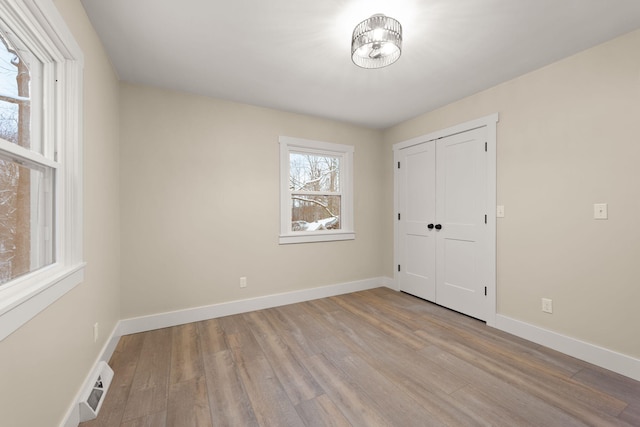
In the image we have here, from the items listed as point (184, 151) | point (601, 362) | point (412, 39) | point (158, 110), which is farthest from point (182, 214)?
point (601, 362)

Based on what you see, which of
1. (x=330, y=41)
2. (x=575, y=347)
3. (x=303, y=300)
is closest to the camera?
(x=330, y=41)

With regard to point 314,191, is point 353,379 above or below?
below

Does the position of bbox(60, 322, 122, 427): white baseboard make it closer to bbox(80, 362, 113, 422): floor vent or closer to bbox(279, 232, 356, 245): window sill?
bbox(80, 362, 113, 422): floor vent

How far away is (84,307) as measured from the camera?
1.64 metres

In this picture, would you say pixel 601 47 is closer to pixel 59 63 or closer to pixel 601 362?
pixel 601 362

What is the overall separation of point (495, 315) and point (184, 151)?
369 centimetres

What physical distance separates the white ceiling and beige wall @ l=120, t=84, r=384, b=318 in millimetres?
310

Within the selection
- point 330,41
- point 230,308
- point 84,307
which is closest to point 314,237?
point 230,308

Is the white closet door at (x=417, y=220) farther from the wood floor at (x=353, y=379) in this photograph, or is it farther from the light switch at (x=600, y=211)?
the light switch at (x=600, y=211)

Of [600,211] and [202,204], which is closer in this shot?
[600,211]

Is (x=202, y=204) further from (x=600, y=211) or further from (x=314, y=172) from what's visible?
(x=600, y=211)

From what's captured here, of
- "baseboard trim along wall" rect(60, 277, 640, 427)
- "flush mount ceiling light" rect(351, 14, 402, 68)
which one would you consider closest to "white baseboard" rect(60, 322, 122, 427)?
"baseboard trim along wall" rect(60, 277, 640, 427)

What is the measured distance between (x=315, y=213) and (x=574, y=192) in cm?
269

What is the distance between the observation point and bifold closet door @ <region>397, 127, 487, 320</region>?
2.90 metres
